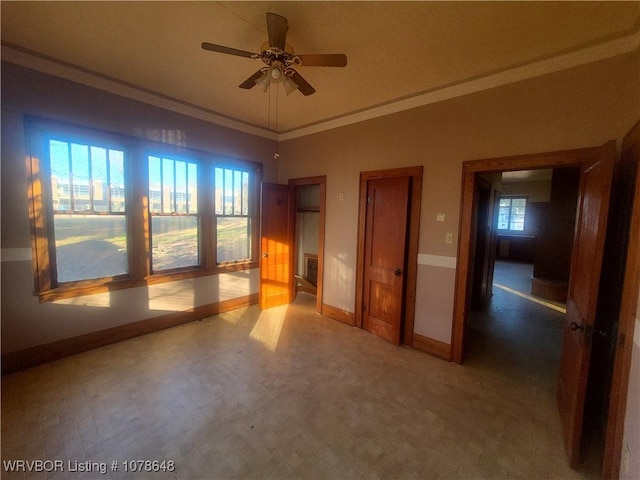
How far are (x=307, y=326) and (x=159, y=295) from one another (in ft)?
6.45

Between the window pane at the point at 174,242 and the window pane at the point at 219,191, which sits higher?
the window pane at the point at 219,191

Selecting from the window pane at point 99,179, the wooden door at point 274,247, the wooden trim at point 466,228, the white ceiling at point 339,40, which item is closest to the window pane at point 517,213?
the wooden trim at point 466,228

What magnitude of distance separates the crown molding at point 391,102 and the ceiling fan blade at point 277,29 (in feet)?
5.70

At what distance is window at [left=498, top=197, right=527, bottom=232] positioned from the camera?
9.18 meters

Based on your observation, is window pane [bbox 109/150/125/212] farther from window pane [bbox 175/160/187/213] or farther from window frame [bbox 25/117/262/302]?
window pane [bbox 175/160/187/213]

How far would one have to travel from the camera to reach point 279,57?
1.88m

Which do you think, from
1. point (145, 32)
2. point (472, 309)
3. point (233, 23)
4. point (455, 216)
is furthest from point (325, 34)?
point (472, 309)

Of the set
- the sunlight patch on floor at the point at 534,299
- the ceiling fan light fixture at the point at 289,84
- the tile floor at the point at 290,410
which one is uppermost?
the ceiling fan light fixture at the point at 289,84

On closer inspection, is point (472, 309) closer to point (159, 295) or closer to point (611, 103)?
point (611, 103)

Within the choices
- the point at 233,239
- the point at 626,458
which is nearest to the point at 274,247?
the point at 233,239

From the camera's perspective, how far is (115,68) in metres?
2.56

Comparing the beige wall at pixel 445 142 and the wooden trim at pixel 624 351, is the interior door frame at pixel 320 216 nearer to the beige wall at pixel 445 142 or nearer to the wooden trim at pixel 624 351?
the beige wall at pixel 445 142

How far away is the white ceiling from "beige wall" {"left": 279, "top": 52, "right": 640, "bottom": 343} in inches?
6.6

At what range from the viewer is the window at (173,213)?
3.29 meters
